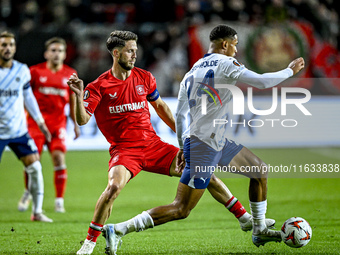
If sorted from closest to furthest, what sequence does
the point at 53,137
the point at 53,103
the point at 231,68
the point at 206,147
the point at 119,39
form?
the point at 231,68 < the point at 206,147 < the point at 119,39 < the point at 53,137 < the point at 53,103

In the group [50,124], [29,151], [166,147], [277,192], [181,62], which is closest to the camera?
[166,147]

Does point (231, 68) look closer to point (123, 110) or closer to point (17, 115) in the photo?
point (123, 110)

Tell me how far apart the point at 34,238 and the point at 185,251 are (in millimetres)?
1868

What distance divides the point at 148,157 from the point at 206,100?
39.1 inches

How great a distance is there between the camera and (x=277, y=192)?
9.91 metres

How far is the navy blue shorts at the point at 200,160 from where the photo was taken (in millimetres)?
5203

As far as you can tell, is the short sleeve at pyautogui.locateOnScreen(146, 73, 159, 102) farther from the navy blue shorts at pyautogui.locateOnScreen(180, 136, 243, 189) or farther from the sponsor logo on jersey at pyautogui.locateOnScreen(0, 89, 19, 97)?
the sponsor logo on jersey at pyautogui.locateOnScreen(0, 89, 19, 97)

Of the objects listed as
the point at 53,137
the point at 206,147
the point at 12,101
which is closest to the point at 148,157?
the point at 206,147

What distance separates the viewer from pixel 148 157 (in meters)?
5.94

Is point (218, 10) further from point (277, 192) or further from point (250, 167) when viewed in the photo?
point (250, 167)

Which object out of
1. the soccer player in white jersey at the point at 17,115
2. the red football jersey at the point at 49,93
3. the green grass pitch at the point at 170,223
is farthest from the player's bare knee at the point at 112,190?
the red football jersey at the point at 49,93

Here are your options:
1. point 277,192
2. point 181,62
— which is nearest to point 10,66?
point 277,192

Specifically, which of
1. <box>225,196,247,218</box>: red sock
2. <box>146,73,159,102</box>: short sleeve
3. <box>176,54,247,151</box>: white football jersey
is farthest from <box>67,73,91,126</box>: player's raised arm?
<box>225,196,247,218</box>: red sock

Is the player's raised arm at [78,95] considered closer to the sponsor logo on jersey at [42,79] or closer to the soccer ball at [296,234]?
the soccer ball at [296,234]
